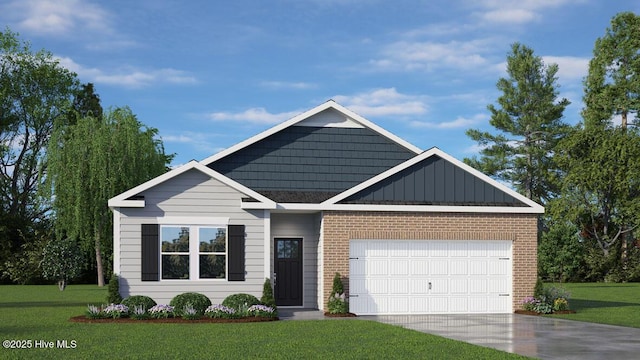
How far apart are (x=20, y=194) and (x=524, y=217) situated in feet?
144

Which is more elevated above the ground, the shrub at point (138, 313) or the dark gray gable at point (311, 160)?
the dark gray gable at point (311, 160)

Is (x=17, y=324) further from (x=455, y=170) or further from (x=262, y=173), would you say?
(x=455, y=170)

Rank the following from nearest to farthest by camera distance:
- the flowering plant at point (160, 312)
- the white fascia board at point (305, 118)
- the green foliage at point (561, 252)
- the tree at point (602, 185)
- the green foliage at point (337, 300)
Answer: the flowering plant at point (160, 312) → the green foliage at point (337, 300) → the white fascia board at point (305, 118) → the green foliage at point (561, 252) → the tree at point (602, 185)

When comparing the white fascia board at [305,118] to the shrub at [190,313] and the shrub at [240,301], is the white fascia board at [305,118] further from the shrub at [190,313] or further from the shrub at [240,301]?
the shrub at [190,313]

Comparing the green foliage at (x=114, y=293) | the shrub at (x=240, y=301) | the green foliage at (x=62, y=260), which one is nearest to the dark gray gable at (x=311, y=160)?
the shrub at (x=240, y=301)

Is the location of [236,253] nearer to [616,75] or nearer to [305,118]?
[305,118]

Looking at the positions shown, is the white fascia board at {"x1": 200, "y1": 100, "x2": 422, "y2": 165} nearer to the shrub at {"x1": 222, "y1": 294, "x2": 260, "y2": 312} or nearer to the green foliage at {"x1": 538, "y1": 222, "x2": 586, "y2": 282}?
the shrub at {"x1": 222, "y1": 294, "x2": 260, "y2": 312}

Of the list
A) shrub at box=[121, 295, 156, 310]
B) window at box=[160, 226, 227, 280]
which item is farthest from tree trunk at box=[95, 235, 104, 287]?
shrub at box=[121, 295, 156, 310]

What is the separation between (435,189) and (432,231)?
1.33 meters

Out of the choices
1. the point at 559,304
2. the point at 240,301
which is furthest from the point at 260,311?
the point at 559,304

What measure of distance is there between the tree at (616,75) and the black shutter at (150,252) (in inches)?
1691

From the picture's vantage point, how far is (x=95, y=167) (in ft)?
123

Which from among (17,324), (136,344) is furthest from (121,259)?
(136,344)

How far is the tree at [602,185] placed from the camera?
52250mm
